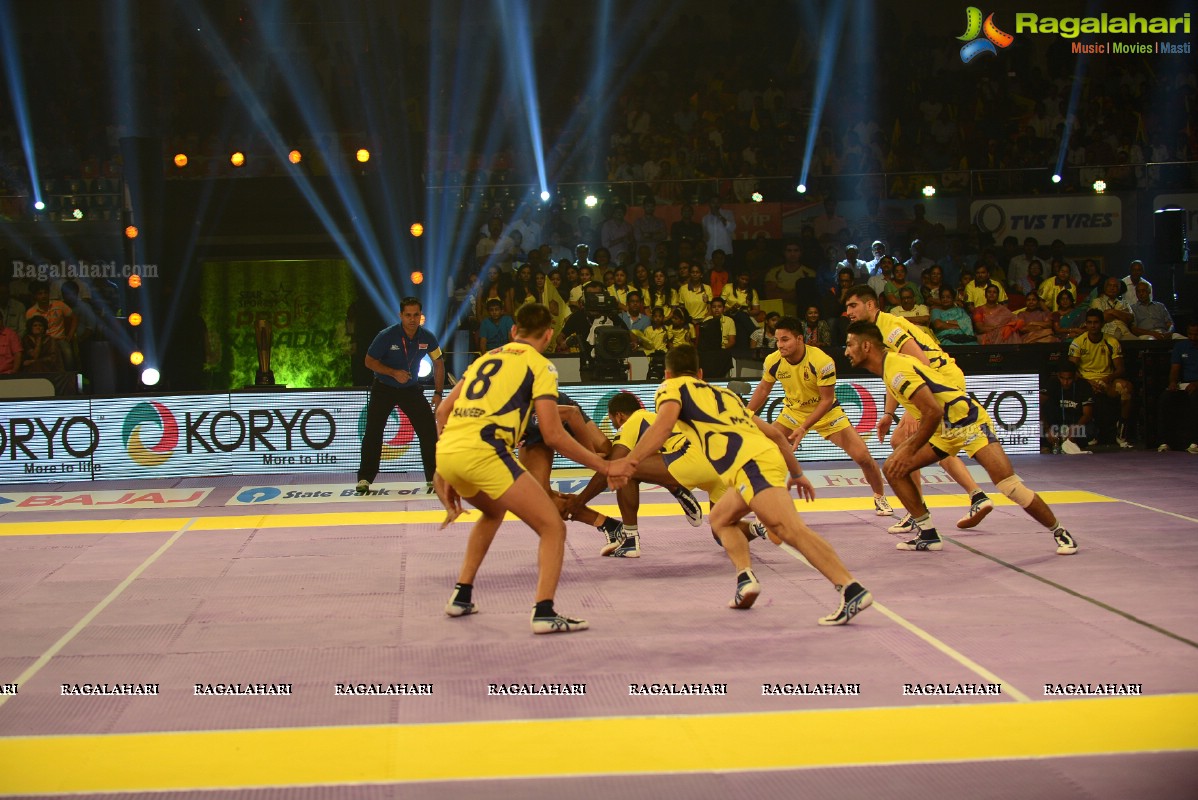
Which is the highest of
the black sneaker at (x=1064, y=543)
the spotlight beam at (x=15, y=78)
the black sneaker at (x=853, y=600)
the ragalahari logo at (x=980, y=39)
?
the ragalahari logo at (x=980, y=39)

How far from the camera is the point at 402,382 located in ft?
40.8

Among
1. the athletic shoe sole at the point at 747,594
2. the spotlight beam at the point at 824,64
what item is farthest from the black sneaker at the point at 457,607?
the spotlight beam at the point at 824,64

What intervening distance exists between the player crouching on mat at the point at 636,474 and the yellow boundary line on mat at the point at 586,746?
3.52 metres

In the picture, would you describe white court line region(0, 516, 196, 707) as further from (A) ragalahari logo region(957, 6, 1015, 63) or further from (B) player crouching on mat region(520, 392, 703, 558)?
(A) ragalahari logo region(957, 6, 1015, 63)

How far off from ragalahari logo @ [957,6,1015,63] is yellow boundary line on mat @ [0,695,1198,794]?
61.3 ft

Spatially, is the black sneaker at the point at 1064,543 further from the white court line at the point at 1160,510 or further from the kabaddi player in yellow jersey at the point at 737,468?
the kabaddi player in yellow jersey at the point at 737,468

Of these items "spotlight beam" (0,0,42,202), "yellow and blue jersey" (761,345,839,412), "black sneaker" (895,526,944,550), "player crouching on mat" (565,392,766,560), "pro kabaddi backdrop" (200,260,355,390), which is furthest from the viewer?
"spotlight beam" (0,0,42,202)

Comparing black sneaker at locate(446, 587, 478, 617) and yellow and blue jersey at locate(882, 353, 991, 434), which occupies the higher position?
yellow and blue jersey at locate(882, 353, 991, 434)

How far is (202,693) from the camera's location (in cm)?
563

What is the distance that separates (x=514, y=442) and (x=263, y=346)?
11.8m

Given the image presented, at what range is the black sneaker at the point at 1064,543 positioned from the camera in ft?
28.8

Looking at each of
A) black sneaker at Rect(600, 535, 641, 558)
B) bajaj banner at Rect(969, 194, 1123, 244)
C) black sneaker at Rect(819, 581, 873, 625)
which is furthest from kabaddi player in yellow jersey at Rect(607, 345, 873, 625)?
bajaj banner at Rect(969, 194, 1123, 244)

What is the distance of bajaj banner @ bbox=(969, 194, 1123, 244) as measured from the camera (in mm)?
19484

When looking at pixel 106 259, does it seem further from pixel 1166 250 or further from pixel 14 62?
pixel 1166 250
